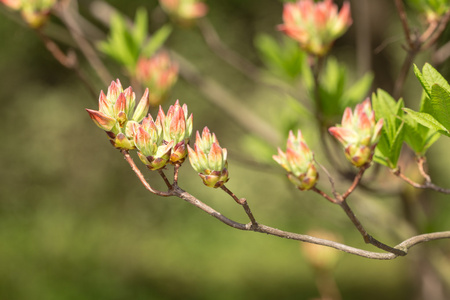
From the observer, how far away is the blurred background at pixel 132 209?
5227mm

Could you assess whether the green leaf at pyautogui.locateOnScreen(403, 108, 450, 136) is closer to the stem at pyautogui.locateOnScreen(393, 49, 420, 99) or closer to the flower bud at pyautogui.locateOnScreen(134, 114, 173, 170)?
the flower bud at pyautogui.locateOnScreen(134, 114, 173, 170)

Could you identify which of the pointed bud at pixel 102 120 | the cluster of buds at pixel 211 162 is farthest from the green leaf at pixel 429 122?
the pointed bud at pixel 102 120

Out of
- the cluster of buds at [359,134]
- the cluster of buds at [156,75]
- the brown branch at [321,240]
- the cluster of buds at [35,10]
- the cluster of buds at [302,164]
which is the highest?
the cluster of buds at [156,75]

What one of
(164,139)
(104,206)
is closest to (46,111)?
(104,206)

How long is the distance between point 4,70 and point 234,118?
5.16 meters

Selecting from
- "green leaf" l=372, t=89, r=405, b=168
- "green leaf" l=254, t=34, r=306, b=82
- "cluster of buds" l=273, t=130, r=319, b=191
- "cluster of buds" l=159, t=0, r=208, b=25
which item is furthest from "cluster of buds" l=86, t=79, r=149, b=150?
"cluster of buds" l=159, t=0, r=208, b=25

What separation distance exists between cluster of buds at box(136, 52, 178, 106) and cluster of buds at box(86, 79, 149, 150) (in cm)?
70

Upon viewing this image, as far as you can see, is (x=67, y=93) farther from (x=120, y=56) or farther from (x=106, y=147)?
(x=120, y=56)

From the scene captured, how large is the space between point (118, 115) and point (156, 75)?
730mm

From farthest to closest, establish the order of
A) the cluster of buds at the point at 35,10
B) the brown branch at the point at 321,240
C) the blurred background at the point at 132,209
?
1. the blurred background at the point at 132,209
2. the cluster of buds at the point at 35,10
3. the brown branch at the point at 321,240

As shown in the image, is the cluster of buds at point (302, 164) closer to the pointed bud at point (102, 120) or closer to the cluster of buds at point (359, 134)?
the cluster of buds at point (359, 134)

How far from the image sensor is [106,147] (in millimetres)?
6336

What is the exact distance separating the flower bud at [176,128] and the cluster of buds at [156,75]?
0.72m

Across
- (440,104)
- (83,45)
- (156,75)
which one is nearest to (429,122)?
(440,104)
